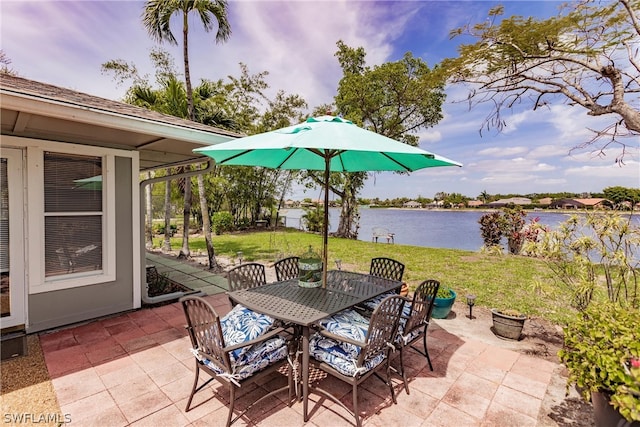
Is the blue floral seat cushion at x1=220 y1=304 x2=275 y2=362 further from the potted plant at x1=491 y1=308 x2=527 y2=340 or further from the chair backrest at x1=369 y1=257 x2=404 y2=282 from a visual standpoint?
the potted plant at x1=491 y1=308 x2=527 y2=340

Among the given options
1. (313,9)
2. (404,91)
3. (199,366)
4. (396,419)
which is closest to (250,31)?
(313,9)

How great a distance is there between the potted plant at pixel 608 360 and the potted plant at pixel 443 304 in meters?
2.13

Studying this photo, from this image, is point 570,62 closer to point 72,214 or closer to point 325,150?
point 325,150

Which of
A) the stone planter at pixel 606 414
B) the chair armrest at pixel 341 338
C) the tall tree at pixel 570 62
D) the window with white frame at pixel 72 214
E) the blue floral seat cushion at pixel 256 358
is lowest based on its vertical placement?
the stone planter at pixel 606 414

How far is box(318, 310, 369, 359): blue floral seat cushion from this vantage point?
7.64 ft

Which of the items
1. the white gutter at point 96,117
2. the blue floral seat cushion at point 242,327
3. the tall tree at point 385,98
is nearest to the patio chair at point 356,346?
the blue floral seat cushion at point 242,327

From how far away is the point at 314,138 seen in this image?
2217mm

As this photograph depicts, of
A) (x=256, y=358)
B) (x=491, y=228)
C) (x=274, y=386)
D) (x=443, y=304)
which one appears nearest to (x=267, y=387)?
(x=274, y=386)

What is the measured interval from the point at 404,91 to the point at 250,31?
925 cm

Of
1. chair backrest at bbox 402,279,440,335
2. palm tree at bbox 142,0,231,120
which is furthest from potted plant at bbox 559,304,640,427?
palm tree at bbox 142,0,231,120

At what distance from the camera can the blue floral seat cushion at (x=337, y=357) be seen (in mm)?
2215

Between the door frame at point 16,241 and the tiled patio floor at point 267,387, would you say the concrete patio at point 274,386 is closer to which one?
the tiled patio floor at point 267,387

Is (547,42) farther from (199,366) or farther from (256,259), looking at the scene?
(256,259)

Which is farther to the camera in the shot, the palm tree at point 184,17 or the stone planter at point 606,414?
A: the palm tree at point 184,17
